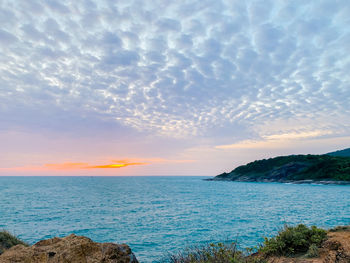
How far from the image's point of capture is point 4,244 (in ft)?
40.0

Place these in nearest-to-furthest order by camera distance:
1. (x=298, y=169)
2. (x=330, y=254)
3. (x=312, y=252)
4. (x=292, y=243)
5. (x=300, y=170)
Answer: (x=330, y=254) < (x=312, y=252) < (x=292, y=243) < (x=300, y=170) < (x=298, y=169)

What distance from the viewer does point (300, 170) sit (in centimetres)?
14700

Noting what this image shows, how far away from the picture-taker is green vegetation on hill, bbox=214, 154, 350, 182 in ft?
415

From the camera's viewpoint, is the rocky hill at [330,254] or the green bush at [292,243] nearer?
the rocky hill at [330,254]

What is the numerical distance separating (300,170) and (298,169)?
1.92 m

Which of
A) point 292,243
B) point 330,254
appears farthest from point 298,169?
point 330,254

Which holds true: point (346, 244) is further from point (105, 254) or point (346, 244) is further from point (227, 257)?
point (105, 254)

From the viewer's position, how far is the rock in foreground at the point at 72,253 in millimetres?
6027

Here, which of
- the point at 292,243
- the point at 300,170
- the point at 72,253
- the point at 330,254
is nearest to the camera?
the point at 72,253

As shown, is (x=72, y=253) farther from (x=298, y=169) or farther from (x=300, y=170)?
(x=298, y=169)

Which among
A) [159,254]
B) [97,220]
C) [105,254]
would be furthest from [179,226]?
[105,254]

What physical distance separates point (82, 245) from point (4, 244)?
9.16 metres

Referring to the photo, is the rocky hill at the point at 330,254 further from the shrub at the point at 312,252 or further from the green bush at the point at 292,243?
the green bush at the point at 292,243

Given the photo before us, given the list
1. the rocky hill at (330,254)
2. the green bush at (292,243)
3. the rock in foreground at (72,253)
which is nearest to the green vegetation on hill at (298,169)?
the green bush at (292,243)
